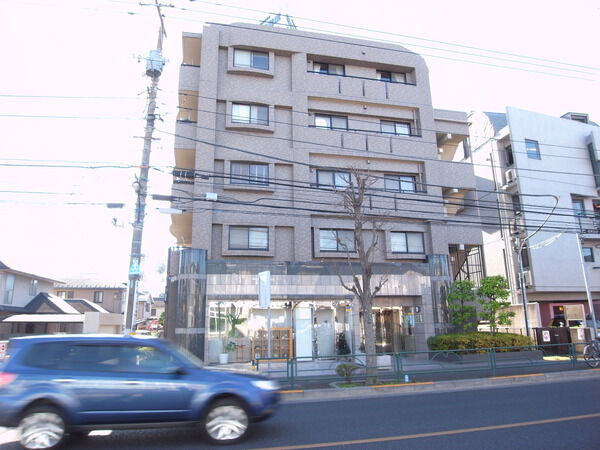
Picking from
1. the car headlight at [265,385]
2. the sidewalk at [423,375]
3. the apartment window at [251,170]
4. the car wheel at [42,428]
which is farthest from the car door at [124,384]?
the apartment window at [251,170]

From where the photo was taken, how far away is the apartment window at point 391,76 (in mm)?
26234

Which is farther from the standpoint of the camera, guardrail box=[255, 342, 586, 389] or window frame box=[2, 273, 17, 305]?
window frame box=[2, 273, 17, 305]

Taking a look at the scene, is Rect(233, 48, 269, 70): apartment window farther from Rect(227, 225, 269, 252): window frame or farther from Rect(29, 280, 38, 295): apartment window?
Rect(29, 280, 38, 295): apartment window

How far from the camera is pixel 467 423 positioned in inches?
301

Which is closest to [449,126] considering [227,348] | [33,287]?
[227,348]

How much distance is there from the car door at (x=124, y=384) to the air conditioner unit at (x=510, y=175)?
2714 centimetres

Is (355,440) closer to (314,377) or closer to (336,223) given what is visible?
(314,377)

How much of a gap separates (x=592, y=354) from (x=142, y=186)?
17.2 m

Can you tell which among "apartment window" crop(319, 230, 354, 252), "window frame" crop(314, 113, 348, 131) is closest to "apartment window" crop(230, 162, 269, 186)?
"apartment window" crop(319, 230, 354, 252)

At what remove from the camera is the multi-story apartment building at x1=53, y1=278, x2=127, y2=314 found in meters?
48.3

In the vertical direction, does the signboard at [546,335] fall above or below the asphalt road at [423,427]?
above

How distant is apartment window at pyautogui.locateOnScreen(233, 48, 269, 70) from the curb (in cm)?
1819

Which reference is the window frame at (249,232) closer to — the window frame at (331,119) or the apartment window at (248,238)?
the apartment window at (248,238)

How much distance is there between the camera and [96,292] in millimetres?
48531
